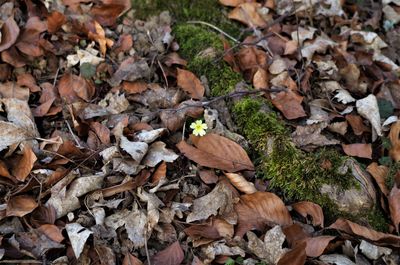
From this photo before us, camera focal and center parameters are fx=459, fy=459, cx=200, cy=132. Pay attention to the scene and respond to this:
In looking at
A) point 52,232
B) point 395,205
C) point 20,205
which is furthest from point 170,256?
point 395,205

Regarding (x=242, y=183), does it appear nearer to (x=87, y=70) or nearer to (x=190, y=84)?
(x=190, y=84)

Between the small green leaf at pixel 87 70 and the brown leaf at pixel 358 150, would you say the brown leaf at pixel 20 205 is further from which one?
the brown leaf at pixel 358 150

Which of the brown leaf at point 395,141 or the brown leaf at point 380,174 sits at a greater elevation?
the brown leaf at point 395,141

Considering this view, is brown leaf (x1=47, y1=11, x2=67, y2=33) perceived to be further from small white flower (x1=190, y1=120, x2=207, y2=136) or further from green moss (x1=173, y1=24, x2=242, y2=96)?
small white flower (x1=190, y1=120, x2=207, y2=136)

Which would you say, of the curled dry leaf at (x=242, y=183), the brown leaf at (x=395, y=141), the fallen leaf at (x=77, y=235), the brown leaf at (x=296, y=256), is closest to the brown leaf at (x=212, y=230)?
the curled dry leaf at (x=242, y=183)

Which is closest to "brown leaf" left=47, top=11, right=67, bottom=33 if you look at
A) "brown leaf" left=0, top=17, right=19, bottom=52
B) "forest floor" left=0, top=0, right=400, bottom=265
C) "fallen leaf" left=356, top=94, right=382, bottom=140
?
"forest floor" left=0, top=0, right=400, bottom=265
